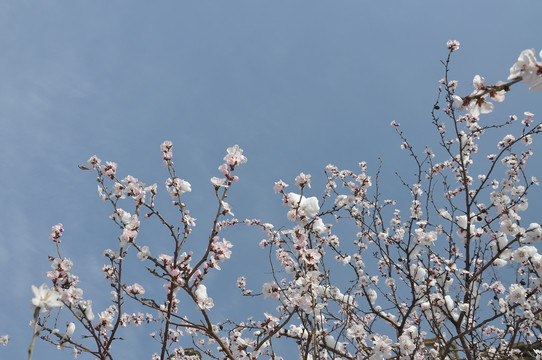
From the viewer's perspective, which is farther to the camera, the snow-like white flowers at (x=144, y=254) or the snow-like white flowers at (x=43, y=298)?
the snow-like white flowers at (x=144, y=254)

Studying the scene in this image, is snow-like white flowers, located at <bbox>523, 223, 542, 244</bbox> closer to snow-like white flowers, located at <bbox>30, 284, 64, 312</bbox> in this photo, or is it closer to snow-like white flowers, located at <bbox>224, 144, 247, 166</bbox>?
snow-like white flowers, located at <bbox>224, 144, 247, 166</bbox>

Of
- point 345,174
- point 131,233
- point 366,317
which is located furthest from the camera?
point 345,174

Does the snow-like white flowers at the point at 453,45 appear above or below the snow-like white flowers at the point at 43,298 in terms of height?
above

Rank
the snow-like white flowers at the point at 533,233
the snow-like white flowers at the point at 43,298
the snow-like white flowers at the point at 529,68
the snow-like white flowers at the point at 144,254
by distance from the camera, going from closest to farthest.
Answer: the snow-like white flowers at the point at 529,68 → the snow-like white flowers at the point at 43,298 → the snow-like white flowers at the point at 144,254 → the snow-like white flowers at the point at 533,233

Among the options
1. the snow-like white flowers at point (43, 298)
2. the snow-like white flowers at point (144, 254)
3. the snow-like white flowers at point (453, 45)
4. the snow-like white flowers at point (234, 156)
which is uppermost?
the snow-like white flowers at point (453, 45)

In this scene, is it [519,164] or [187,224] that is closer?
[187,224]

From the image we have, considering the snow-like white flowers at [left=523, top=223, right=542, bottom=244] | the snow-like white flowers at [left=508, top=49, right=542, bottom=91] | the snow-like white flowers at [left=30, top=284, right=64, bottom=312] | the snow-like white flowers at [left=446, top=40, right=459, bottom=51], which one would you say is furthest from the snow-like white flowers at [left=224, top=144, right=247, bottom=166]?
the snow-like white flowers at [left=446, top=40, right=459, bottom=51]

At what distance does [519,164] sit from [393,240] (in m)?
2.75

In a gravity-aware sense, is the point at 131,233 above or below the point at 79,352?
above

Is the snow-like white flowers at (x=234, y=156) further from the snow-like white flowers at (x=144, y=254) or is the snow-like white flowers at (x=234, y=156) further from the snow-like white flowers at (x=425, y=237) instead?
the snow-like white flowers at (x=425, y=237)

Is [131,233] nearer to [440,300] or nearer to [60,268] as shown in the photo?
[60,268]

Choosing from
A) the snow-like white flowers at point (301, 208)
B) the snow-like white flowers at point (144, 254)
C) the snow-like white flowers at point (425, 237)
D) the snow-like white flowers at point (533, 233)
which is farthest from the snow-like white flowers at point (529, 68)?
the snow-like white flowers at point (425, 237)

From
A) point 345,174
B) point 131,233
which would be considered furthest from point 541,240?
point 131,233

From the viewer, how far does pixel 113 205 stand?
174 inches
